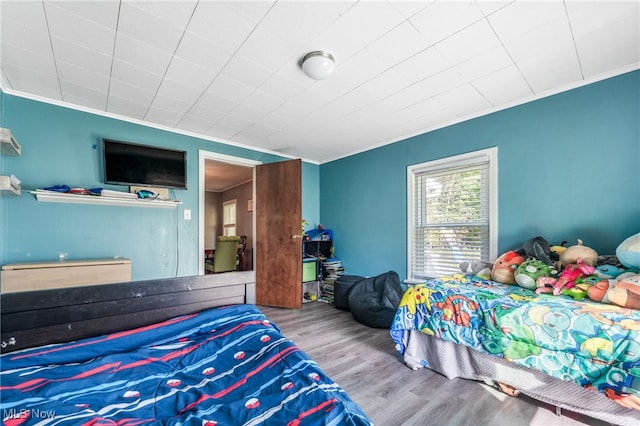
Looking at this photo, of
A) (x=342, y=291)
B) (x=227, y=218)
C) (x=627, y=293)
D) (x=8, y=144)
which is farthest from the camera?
(x=227, y=218)

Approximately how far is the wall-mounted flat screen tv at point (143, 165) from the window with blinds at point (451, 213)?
304 cm

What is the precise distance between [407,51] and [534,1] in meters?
0.73

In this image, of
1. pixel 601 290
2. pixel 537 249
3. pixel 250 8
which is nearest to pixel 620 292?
pixel 601 290

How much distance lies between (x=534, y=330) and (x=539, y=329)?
0.09ft

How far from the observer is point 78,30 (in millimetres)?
1732

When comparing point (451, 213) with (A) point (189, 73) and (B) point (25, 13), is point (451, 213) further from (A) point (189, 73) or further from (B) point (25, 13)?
(B) point (25, 13)

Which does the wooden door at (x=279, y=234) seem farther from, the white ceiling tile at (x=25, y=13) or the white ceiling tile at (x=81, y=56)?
the white ceiling tile at (x=25, y=13)

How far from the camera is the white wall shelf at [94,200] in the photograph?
2.54 metres

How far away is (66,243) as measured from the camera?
269 cm

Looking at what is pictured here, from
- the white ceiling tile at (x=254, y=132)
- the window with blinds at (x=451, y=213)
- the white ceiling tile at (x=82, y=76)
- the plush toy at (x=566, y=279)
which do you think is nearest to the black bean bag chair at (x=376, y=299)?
the window with blinds at (x=451, y=213)

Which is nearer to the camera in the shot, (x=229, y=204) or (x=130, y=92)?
(x=130, y=92)

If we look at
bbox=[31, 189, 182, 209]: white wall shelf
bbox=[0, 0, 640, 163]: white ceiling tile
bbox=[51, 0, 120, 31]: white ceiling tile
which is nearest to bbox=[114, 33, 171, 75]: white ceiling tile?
bbox=[0, 0, 640, 163]: white ceiling tile

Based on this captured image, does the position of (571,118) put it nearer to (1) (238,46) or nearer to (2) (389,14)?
(2) (389,14)

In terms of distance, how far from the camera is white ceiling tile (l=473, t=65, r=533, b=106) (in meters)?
2.23
